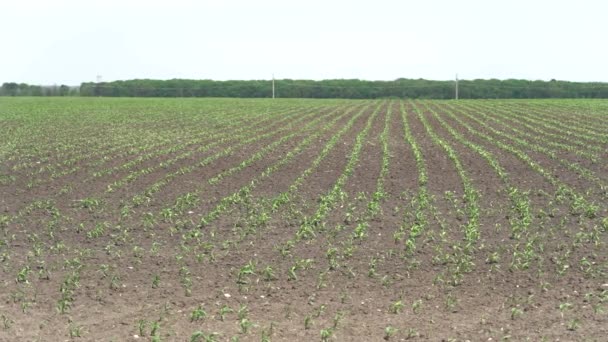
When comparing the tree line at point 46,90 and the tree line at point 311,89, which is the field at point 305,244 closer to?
the tree line at point 311,89

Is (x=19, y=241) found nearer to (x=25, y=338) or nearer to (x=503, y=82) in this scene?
(x=25, y=338)

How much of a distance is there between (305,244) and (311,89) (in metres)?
72.3

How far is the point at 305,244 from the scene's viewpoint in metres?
9.59

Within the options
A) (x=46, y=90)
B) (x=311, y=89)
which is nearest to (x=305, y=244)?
(x=311, y=89)

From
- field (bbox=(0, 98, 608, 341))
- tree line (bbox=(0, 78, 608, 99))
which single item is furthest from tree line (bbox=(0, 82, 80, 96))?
field (bbox=(0, 98, 608, 341))

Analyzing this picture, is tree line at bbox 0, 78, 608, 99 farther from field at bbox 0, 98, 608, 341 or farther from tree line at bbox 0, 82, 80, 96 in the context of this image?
field at bbox 0, 98, 608, 341

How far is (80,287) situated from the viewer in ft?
25.8

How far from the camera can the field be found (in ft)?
22.5

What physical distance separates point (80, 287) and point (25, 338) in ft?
4.88

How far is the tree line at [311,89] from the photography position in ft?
246

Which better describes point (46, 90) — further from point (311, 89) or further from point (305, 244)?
point (305, 244)

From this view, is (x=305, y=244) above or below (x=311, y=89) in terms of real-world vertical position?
below

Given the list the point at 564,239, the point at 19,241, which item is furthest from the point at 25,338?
the point at 564,239

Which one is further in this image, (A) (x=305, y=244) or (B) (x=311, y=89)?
(B) (x=311, y=89)
